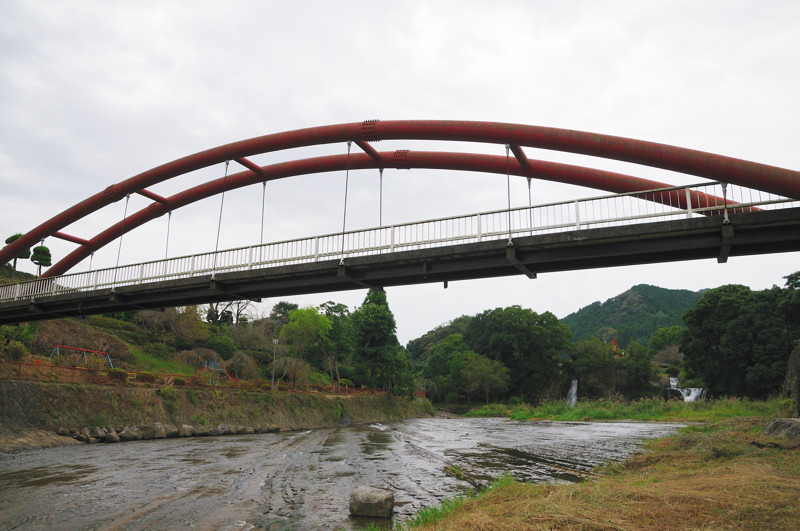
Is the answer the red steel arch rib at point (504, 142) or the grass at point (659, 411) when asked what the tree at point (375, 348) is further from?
the red steel arch rib at point (504, 142)

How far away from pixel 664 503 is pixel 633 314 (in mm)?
156940

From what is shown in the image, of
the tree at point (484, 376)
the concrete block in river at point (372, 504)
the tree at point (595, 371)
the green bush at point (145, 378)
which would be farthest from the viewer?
the tree at point (595, 371)

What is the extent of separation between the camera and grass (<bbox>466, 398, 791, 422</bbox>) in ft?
113

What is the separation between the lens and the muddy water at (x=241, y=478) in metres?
9.64

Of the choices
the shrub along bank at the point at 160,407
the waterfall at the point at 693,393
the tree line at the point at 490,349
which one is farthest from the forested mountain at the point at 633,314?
the shrub along bank at the point at 160,407

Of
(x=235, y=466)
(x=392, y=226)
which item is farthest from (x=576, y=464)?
(x=235, y=466)

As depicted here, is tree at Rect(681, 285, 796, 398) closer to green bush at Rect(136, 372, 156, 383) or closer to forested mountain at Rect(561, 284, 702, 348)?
green bush at Rect(136, 372, 156, 383)

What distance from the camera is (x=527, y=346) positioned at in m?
77.1

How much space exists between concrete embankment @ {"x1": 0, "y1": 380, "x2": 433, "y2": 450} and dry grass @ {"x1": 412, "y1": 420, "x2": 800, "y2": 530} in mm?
20579

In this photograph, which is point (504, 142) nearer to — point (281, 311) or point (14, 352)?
point (14, 352)

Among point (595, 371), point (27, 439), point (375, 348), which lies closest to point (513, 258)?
point (27, 439)

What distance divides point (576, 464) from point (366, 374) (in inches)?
1585

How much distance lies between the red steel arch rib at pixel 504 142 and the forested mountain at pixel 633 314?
12640cm

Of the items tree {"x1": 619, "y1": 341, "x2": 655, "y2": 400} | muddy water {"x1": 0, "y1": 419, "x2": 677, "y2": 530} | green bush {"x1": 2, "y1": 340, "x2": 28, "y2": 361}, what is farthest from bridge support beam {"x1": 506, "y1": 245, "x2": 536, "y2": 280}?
tree {"x1": 619, "y1": 341, "x2": 655, "y2": 400}
